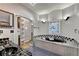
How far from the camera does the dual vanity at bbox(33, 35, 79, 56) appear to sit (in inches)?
53.8

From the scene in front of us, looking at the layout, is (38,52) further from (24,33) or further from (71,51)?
(71,51)

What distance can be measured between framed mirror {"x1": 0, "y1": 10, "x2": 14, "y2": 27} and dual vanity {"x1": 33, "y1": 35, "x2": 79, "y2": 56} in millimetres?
463

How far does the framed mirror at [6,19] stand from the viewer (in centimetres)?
138

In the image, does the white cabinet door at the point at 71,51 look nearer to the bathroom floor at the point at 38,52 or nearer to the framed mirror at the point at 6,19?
the bathroom floor at the point at 38,52

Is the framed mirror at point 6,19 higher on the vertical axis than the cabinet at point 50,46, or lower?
higher

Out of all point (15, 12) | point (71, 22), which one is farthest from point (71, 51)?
point (15, 12)


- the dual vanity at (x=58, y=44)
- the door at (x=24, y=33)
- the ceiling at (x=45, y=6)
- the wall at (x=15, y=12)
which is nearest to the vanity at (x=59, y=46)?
the dual vanity at (x=58, y=44)

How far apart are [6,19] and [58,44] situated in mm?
876

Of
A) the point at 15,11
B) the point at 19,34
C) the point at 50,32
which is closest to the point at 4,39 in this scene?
the point at 19,34

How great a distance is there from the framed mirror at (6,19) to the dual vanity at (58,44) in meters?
0.46

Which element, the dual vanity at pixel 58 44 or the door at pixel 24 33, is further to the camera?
the door at pixel 24 33

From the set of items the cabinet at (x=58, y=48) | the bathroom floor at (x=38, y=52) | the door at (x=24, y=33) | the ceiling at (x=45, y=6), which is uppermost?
the ceiling at (x=45, y=6)

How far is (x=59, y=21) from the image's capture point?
1.45 metres

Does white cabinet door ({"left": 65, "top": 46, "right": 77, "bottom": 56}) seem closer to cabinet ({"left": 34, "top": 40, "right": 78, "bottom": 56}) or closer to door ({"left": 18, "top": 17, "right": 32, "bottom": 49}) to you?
cabinet ({"left": 34, "top": 40, "right": 78, "bottom": 56})
